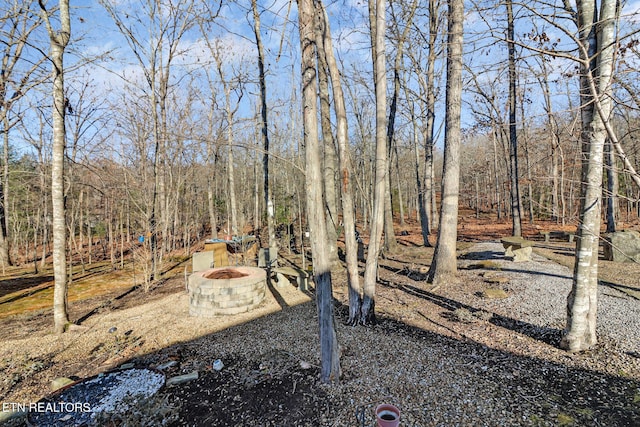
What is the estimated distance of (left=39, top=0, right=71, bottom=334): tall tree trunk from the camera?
5.61 m

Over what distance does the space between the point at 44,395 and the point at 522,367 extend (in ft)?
19.2

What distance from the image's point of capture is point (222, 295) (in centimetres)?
639

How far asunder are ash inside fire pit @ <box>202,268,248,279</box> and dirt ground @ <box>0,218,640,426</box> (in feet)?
3.03

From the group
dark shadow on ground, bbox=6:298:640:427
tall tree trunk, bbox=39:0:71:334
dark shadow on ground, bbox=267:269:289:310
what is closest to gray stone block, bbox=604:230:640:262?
dark shadow on ground, bbox=6:298:640:427

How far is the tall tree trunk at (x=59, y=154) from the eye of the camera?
5605 millimetres

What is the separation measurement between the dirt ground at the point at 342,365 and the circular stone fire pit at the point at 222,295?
0.78ft

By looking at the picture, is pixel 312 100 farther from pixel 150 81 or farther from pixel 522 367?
pixel 150 81

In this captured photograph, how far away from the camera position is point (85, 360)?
473 cm

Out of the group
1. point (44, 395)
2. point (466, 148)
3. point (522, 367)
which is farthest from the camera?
point (466, 148)

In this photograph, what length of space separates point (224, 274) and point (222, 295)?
2.40ft

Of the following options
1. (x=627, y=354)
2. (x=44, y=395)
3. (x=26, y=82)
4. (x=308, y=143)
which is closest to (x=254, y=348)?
(x=44, y=395)

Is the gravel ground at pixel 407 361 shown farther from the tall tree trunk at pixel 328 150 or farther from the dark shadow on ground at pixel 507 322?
the tall tree trunk at pixel 328 150

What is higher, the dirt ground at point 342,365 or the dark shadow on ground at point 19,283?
the dirt ground at point 342,365

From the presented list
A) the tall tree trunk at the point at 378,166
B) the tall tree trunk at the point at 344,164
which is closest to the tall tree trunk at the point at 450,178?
the tall tree trunk at the point at 378,166
